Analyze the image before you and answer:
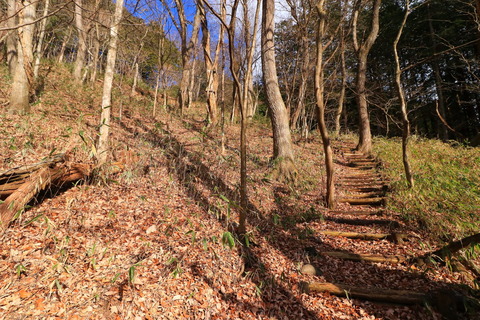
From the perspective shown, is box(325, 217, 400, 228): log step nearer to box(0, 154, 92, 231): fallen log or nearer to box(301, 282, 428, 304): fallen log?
box(301, 282, 428, 304): fallen log

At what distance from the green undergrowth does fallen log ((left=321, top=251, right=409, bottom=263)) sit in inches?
42.1

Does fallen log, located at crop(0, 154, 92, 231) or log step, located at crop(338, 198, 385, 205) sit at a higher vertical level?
fallen log, located at crop(0, 154, 92, 231)

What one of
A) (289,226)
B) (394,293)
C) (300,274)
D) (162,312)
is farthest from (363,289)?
(162,312)

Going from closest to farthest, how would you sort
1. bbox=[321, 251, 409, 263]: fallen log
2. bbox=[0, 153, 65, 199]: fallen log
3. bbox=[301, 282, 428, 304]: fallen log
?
bbox=[301, 282, 428, 304]: fallen log < bbox=[0, 153, 65, 199]: fallen log < bbox=[321, 251, 409, 263]: fallen log

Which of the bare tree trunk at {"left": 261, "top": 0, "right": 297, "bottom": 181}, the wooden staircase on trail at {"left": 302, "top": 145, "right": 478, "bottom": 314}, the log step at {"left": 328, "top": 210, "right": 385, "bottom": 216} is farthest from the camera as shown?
the bare tree trunk at {"left": 261, "top": 0, "right": 297, "bottom": 181}

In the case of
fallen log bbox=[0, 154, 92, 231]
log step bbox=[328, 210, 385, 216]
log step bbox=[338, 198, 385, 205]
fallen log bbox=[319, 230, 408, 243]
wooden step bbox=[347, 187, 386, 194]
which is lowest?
fallen log bbox=[319, 230, 408, 243]

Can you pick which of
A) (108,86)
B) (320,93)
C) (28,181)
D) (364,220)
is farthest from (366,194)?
(28,181)

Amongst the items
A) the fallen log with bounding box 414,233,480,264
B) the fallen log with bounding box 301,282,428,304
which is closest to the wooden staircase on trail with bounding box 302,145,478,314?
the fallen log with bounding box 301,282,428,304

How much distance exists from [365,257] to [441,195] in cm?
295

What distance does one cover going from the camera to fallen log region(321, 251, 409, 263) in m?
3.51

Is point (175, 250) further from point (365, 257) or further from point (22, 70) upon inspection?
point (22, 70)

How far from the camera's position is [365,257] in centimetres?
369

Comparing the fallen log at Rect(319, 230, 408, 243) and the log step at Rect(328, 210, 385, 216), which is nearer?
the fallen log at Rect(319, 230, 408, 243)

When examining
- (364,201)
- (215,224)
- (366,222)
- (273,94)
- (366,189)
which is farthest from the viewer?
(273,94)
